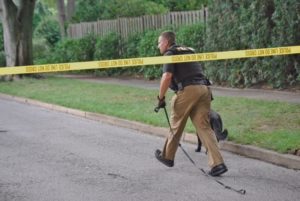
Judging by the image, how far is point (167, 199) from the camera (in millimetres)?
6637

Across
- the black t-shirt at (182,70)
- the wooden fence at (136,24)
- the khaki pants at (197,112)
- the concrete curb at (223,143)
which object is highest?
the wooden fence at (136,24)

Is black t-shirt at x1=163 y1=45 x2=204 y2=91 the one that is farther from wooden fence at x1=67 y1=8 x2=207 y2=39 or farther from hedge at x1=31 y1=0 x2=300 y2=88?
wooden fence at x1=67 y1=8 x2=207 y2=39

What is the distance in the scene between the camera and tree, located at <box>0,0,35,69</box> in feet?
72.7

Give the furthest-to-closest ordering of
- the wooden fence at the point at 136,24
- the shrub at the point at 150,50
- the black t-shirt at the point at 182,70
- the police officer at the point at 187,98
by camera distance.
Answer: the shrub at the point at 150,50
the wooden fence at the point at 136,24
the black t-shirt at the point at 182,70
the police officer at the point at 187,98

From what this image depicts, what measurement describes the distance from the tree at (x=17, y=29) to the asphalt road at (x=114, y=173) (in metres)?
11.4

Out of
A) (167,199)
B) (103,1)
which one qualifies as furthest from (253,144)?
(103,1)

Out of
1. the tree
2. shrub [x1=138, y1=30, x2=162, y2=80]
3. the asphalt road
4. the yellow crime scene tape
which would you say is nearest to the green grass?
the asphalt road

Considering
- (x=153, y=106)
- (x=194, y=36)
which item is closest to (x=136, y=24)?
(x=194, y=36)

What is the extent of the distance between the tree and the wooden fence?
3.24 m

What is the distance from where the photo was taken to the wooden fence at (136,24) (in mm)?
18797

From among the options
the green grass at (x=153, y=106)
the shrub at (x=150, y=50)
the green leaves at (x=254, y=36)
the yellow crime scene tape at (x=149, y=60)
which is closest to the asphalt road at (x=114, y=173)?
the green grass at (x=153, y=106)

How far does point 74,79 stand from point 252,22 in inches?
318

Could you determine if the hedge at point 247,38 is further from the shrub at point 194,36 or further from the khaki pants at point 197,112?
the khaki pants at point 197,112

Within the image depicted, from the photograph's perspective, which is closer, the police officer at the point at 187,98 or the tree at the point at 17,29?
the police officer at the point at 187,98
